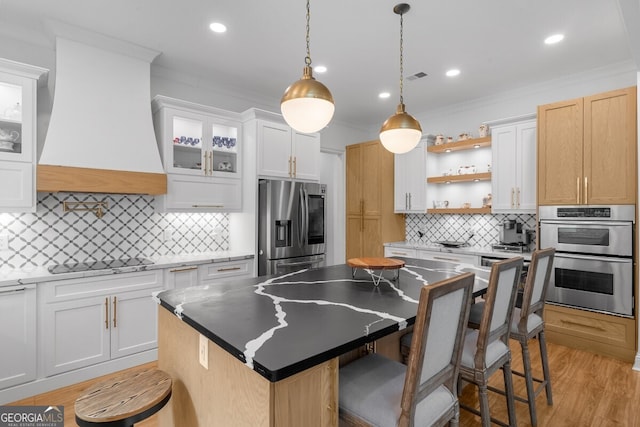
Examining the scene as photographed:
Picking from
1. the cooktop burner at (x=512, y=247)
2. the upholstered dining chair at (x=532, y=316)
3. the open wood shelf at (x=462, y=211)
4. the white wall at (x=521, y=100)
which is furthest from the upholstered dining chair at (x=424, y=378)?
the white wall at (x=521, y=100)

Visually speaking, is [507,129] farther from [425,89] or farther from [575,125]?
[425,89]

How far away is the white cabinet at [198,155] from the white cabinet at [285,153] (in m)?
0.30

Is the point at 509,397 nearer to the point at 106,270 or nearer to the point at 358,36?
the point at 358,36

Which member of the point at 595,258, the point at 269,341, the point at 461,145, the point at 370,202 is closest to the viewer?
the point at 269,341

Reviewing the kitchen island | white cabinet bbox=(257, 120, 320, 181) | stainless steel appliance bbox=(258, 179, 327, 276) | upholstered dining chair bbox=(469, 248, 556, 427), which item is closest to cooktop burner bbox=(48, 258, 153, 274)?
stainless steel appliance bbox=(258, 179, 327, 276)

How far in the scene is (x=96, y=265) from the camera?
2910 millimetres

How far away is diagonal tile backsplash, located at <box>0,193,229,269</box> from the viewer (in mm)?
2771

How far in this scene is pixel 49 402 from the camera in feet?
7.80

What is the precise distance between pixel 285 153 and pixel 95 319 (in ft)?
8.04

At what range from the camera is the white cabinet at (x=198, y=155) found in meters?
3.28

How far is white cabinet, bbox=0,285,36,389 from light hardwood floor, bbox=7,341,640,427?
205 mm

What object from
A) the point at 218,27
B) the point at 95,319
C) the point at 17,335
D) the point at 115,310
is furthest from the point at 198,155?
the point at 17,335

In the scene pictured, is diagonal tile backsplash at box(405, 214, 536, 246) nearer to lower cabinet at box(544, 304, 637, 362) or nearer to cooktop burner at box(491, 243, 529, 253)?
cooktop burner at box(491, 243, 529, 253)

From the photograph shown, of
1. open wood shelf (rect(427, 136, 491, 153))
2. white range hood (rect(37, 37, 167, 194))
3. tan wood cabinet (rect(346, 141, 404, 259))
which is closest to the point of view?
white range hood (rect(37, 37, 167, 194))
